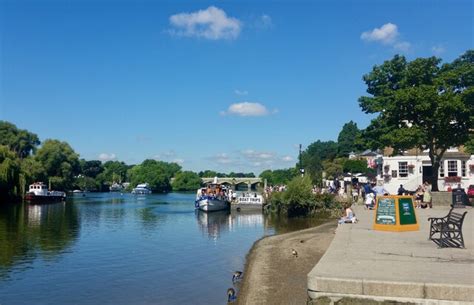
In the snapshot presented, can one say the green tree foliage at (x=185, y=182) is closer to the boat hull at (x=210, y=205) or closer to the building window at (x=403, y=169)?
the boat hull at (x=210, y=205)

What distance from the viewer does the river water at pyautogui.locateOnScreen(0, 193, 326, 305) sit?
1686cm

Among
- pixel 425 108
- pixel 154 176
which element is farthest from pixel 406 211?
pixel 154 176

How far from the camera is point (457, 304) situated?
27.8ft

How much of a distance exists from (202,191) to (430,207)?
1583 inches

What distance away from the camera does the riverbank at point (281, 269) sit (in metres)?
14.5

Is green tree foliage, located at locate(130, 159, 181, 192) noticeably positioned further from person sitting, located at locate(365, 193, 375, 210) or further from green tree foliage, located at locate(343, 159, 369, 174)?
person sitting, located at locate(365, 193, 375, 210)

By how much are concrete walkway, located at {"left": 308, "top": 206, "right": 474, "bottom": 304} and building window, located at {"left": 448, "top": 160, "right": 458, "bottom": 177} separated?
32915 mm

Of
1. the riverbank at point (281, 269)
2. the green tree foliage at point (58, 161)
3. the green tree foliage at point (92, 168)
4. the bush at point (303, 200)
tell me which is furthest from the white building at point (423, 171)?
the green tree foliage at point (92, 168)

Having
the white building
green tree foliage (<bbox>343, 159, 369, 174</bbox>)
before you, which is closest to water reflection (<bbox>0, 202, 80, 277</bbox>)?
the white building

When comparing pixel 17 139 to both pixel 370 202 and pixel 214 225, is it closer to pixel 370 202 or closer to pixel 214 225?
pixel 214 225

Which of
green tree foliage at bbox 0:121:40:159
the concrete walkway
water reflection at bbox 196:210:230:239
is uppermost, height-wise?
green tree foliage at bbox 0:121:40:159

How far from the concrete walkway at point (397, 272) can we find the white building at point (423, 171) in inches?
1276

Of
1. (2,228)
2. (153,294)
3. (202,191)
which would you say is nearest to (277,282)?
(153,294)

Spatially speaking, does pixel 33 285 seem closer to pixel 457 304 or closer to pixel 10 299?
pixel 10 299
